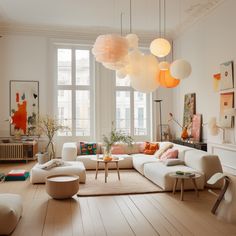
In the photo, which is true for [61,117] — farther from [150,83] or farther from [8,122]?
[150,83]

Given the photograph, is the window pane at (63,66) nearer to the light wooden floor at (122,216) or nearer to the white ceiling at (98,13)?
the white ceiling at (98,13)

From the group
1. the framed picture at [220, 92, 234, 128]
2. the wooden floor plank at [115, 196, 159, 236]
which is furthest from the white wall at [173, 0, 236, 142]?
the wooden floor plank at [115, 196, 159, 236]

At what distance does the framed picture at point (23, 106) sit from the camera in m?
8.59

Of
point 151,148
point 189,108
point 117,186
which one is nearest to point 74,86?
point 151,148

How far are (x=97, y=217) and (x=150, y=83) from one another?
94.7 inches

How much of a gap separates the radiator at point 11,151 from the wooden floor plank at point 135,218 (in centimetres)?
421

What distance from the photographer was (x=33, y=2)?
6.88 meters

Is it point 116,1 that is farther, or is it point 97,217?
point 116,1

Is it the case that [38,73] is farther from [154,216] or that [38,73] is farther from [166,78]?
[154,216]

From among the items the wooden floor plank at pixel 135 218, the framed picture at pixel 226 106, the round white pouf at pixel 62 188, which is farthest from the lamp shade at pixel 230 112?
the round white pouf at pixel 62 188

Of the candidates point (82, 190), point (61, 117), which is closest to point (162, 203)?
point (82, 190)

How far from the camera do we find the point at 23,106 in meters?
8.64

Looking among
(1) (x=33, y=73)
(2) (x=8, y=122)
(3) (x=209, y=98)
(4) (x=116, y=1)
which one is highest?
(4) (x=116, y=1)

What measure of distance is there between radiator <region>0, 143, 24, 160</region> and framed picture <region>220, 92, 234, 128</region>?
513 cm
